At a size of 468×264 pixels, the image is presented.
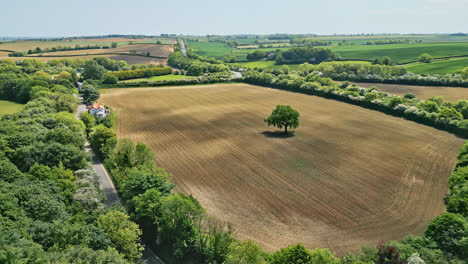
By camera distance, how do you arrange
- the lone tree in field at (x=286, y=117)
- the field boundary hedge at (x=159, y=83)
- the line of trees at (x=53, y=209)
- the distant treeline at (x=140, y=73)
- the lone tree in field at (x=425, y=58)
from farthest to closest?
the lone tree in field at (x=425, y=58) → the distant treeline at (x=140, y=73) → the field boundary hedge at (x=159, y=83) → the lone tree in field at (x=286, y=117) → the line of trees at (x=53, y=209)

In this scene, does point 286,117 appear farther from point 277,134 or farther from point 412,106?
point 412,106

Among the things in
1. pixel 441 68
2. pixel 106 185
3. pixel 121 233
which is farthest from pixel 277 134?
pixel 441 68

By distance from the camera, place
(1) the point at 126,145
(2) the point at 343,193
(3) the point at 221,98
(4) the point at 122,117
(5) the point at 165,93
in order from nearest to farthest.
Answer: (2) the point at 343,193, (1) the point at 126,145, (4) the point at 122,117, (3) the point at 221,98, (5) the point at 165,93

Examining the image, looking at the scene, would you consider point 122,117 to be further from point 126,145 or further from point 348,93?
point 348,93

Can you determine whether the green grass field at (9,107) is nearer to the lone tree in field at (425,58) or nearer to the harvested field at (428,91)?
the harvested field at (428,91)

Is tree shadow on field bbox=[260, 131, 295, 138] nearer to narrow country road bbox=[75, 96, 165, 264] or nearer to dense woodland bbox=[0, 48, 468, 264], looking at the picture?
dense woodland bbox=[0, 48, 468, 264]

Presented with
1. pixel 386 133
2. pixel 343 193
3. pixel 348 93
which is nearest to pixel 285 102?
pixel 348 93

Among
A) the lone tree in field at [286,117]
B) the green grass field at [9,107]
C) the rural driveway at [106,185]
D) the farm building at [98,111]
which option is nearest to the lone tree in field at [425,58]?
the lone tree in field at [286,117]
